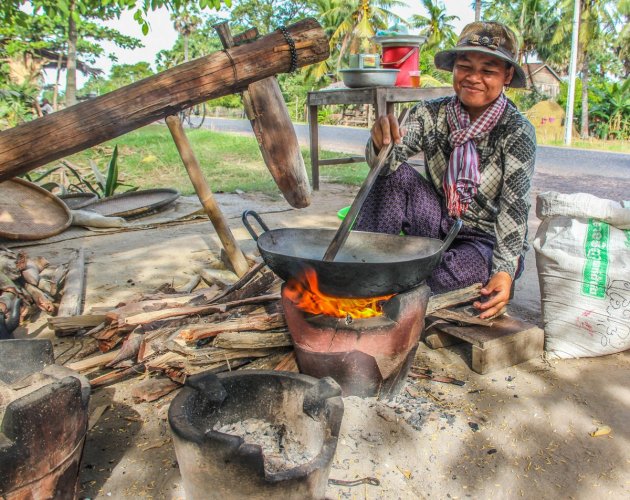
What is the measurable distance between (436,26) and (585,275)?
26386 millimetres

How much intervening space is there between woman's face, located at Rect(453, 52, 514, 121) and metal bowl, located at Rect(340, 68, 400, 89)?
9.21ft

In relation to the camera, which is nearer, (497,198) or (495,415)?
(495,415)

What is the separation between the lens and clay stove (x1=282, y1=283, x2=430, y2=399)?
2033 mm

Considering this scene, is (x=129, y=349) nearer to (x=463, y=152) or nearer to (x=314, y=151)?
(x=463, y=152)

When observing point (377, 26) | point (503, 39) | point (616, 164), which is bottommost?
point (616, 164)

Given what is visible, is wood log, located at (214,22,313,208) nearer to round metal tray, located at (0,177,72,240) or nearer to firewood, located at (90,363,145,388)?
firewood, located at (90,363,145,388)

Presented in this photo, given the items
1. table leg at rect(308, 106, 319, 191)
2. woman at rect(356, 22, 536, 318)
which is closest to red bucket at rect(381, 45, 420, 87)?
table leg at rect(308, 106, 319, 191)

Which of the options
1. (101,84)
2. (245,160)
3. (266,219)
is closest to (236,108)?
(101,84)

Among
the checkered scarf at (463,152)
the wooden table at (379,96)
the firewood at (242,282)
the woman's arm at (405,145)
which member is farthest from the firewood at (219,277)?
the wooden table at (379,96)

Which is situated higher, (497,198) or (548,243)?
(497,198)

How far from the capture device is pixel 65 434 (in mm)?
1472

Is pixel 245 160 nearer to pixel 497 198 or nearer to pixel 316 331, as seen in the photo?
pixel 497 198

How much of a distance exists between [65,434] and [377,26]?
93.2 ft

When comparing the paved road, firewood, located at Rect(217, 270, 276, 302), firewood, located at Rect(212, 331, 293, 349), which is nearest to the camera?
firewood, located at Rect(212, 331, 293, 349)
